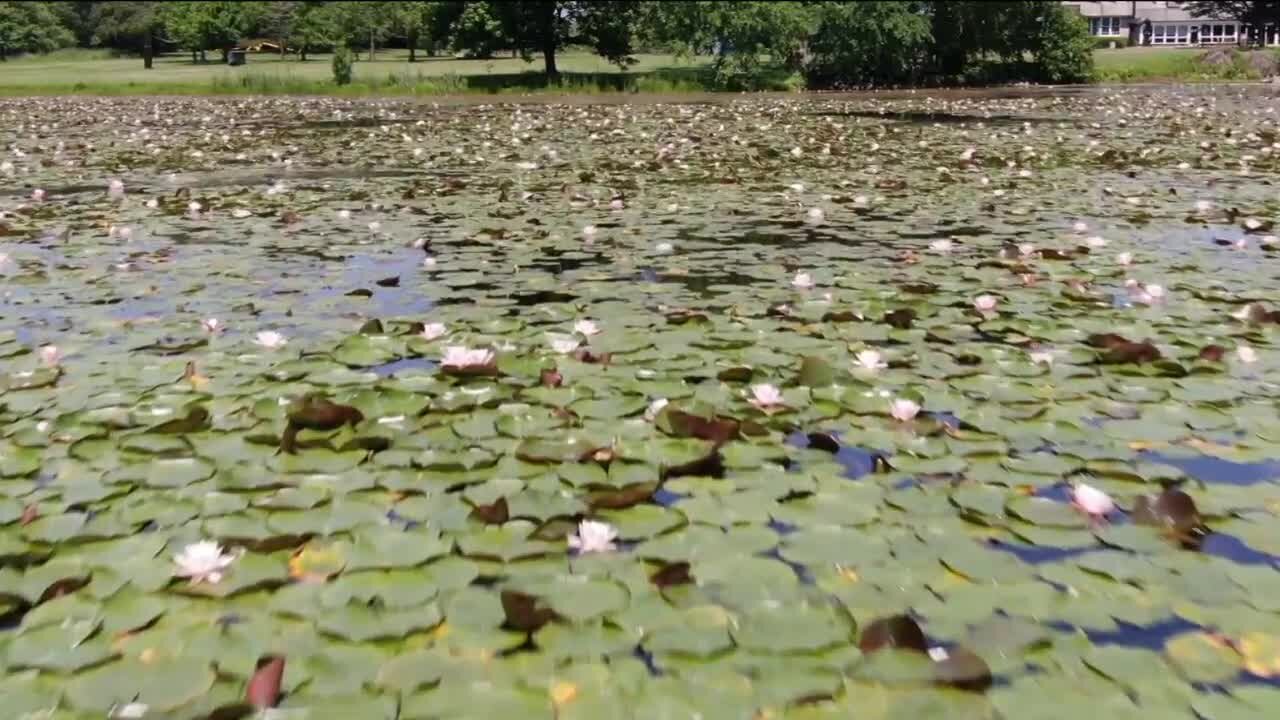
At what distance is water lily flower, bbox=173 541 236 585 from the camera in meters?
2.38

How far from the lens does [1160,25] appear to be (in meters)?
83.2

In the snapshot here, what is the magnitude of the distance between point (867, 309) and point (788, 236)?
2200 mm

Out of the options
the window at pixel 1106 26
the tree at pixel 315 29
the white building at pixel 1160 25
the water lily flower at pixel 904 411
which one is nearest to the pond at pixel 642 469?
the water lily flower at pixel 904 411

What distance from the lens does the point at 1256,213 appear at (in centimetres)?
768

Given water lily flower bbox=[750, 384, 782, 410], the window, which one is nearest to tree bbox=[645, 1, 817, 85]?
water lily flower bbox=[750, 384, 782, 410]

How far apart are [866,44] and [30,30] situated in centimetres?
6136

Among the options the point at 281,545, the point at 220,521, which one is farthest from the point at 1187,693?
the point at 220,521

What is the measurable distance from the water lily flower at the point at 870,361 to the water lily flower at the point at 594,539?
172cm

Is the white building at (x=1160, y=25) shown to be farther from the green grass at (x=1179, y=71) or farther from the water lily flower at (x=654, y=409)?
the water lily flower at (x=654, y=409)

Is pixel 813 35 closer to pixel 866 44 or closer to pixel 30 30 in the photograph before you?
pixel 866 44

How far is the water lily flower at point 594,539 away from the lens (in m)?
2.52

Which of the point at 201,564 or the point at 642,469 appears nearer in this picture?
the point at 201,564

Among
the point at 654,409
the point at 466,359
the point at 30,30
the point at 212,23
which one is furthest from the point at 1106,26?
the point at 654,409

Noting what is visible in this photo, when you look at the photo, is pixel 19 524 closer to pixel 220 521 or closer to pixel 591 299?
pixel 220 521
